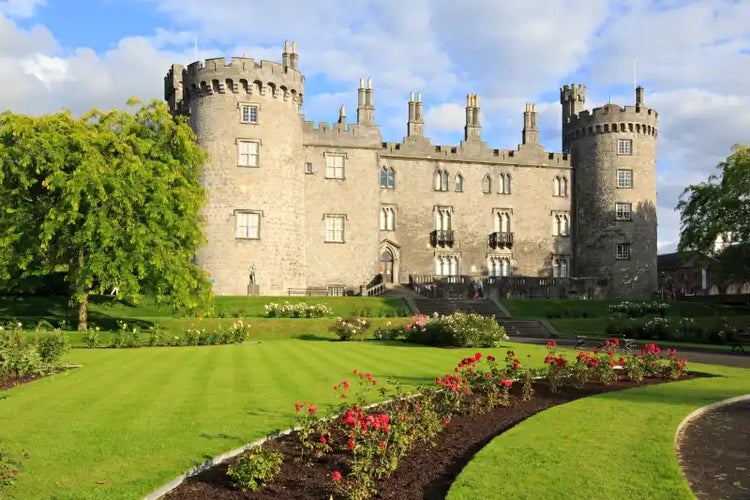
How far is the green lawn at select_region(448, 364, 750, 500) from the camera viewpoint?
8523mm

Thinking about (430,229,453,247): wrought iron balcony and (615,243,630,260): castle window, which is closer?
(430,229,453,247): wrought iron balcony

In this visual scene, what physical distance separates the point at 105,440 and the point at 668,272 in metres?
102

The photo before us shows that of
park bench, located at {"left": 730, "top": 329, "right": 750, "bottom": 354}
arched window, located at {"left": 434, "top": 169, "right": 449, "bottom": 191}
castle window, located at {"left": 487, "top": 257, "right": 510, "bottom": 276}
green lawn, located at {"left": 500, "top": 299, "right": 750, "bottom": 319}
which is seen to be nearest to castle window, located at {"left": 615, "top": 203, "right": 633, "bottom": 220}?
green lawn, located at {"left": 500, "top": 299, "right": 750, "bottom": 319}

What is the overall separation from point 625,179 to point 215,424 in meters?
51.2

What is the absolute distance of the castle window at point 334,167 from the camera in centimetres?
5175

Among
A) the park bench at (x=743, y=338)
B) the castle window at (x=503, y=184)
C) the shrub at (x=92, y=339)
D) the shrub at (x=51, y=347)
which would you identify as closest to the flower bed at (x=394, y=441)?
the shrub at (x=51, y=347)

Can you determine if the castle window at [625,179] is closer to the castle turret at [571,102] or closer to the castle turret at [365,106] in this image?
the castle turret at [571,102]

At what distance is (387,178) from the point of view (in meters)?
54.1

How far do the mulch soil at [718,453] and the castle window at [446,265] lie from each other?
135ft

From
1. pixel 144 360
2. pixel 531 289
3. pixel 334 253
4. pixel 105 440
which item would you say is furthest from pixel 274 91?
pixel 105 440

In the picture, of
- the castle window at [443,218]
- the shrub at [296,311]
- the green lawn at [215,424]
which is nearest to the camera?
the green lawn at [215,424]

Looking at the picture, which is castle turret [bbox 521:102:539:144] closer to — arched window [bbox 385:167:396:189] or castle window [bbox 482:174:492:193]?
castle window [bbox 482:174:492:193]

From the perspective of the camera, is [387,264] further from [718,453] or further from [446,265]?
[718,453]

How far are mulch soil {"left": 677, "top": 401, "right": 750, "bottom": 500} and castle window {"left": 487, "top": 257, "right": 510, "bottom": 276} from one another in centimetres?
4213
